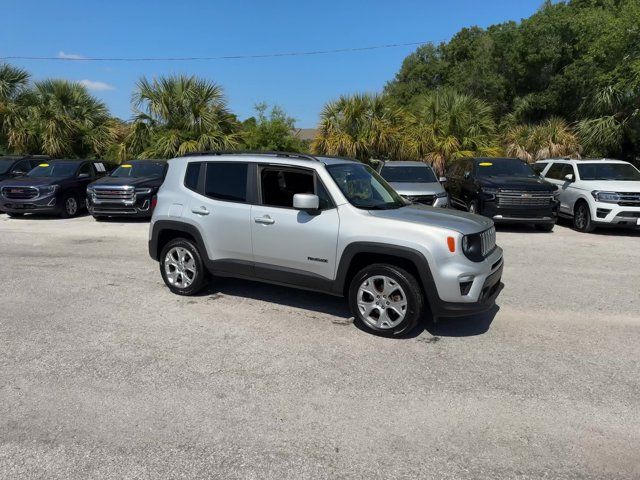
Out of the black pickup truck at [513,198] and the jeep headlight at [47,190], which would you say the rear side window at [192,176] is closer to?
the black pickup truck at [513,198]

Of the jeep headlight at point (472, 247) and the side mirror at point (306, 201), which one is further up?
the side mirror at point (306, 201)

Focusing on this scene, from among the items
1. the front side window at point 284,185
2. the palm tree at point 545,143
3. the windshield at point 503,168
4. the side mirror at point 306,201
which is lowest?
the side mirror at point 306,201

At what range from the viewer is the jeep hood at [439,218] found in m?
4.66

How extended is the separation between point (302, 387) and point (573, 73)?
74.1ft

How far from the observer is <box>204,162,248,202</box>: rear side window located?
5.55 m

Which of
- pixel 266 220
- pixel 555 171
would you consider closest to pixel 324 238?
pixel 266 220

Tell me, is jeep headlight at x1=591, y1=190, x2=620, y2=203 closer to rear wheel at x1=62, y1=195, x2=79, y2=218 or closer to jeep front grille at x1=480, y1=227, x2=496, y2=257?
jeep front grille at x1=480, y1=227, x2=496, y2=257

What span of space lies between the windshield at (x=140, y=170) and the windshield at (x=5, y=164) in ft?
13.9

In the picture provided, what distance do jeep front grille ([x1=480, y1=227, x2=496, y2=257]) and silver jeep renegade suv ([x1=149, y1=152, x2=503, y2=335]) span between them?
1cm

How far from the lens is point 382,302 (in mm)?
4758

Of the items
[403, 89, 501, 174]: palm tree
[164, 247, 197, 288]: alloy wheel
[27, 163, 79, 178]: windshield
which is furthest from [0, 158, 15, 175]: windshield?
[403, 89, 501, 174]: palm tree

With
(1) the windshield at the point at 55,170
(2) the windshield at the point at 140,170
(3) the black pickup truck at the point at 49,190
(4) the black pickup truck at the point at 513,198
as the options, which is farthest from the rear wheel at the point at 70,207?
(4) the black pickup truck at the point at 513,198

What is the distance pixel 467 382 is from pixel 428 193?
740 cm

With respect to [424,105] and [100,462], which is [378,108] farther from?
[100,462]
